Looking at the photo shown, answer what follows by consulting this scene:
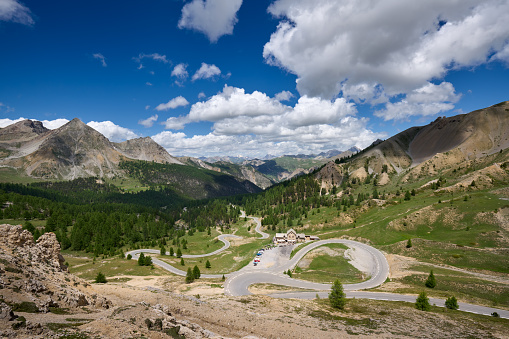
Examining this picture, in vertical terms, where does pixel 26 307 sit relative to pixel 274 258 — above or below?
above

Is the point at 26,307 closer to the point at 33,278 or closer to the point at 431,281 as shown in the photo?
the point at 33,278

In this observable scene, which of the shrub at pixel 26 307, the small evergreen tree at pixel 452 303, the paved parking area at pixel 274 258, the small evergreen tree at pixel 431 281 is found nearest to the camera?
the shrub at pixel 26 307

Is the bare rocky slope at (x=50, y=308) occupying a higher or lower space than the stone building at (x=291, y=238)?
higher

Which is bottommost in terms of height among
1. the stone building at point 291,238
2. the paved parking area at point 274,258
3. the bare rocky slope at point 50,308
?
the paved parking area at point 274,258

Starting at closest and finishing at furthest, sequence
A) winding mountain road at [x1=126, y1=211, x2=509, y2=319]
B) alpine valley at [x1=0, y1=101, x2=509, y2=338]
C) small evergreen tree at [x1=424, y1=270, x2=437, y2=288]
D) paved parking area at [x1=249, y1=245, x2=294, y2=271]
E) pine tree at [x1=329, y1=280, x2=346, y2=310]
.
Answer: alpine valley at [x1=0, y1=101, x2=509, y2=338] → pine tree at [x1=329, y1=280, x2=346, y2=310] → winding mountain road at [x1=126, y1=211, x2=509, y2=319] → small evergreen tree at [x1=424, y1=270, x2=437, y2=288] → paved parking area at [x1=249, y1=245, x2=294, y2=271]

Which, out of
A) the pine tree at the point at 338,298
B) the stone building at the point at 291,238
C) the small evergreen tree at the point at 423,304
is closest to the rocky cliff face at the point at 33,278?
the pine tree at the point at 338,298

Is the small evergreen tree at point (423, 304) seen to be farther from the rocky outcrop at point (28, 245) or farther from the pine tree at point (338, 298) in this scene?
the rocky outcrop at point (28, 245)

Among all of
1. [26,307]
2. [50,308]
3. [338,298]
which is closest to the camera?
[26,307]

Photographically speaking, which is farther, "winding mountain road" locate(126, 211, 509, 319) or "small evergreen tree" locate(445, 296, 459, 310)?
"winding mountain road" locate(126, 211, 509, 319)

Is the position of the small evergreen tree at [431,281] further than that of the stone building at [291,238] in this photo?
No

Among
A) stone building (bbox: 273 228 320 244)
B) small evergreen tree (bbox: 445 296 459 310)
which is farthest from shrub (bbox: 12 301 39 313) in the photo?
stone building (bbox: 273 228 320 244)

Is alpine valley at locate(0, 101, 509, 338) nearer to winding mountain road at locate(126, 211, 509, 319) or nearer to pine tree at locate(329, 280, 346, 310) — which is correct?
winding mountain road at locate(126, 211, 509, 319)

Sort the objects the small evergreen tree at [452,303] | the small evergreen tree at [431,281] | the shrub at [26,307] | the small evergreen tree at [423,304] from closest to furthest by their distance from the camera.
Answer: the shrub at [26,307], the small evergreen tree at [423,304], the small evergreen tree at [452,303], the small evergreen tree at [431,281]

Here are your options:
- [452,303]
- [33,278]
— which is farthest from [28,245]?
[452,303]
